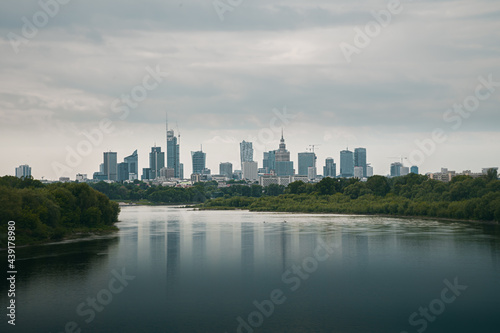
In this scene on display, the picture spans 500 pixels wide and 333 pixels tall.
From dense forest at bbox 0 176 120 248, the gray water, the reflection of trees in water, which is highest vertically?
dense forest at bbox 0 176 120 248

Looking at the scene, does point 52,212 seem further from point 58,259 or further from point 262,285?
point 262,285

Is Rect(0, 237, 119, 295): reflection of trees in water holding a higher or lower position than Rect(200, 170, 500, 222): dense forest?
lower

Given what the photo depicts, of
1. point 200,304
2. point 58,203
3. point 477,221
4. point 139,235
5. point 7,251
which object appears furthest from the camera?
point 477,221

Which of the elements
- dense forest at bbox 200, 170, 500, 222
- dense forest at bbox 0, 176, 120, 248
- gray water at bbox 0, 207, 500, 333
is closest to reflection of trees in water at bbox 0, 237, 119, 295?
Result: gray water at bbox 0, 207, 500, 333

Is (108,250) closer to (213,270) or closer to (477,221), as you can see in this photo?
(213,270)

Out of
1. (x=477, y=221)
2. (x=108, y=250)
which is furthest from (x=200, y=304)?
(x=477, y=221)

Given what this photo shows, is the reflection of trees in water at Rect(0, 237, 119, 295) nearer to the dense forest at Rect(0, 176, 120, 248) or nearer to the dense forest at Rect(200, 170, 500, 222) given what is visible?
the dense forest at Rect(0, 176, 120, 248)

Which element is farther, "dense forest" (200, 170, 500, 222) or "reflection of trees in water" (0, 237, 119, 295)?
"dense forest" (200, 170, 500, 222)

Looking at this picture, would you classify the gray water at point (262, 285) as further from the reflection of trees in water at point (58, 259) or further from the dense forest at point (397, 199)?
the dense forest at point (397, 199)

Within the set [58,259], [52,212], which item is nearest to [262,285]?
[58,259]
